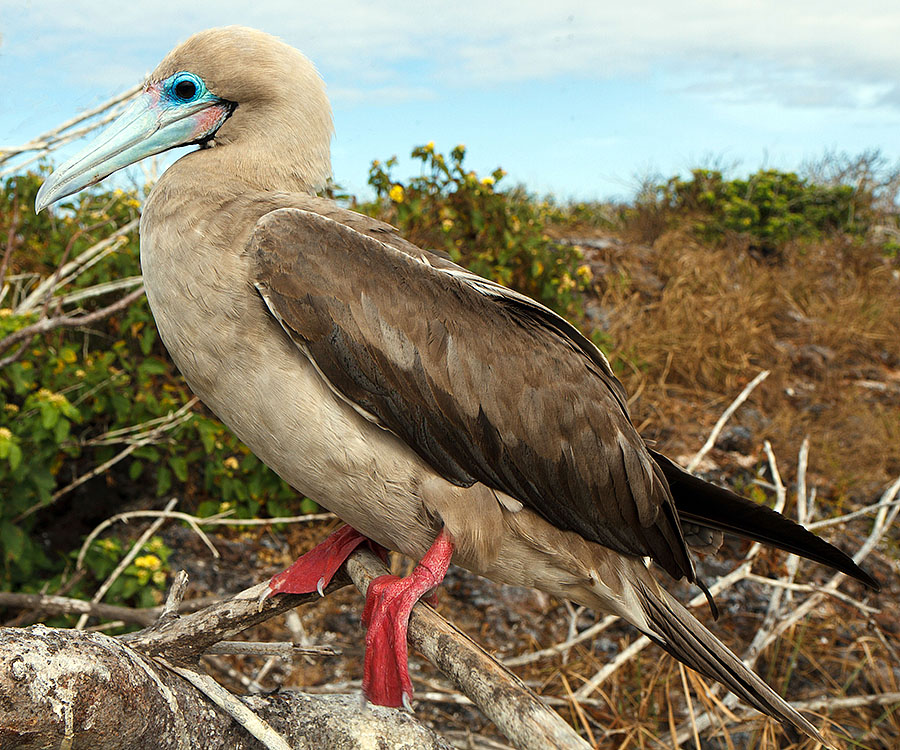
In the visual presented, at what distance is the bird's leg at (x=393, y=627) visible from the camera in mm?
2258

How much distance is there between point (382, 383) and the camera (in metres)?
2.26

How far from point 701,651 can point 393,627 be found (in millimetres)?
999

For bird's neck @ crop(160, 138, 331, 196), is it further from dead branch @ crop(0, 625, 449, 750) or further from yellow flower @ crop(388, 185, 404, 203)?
yellow flower @ crop(388, 185, 404, 203)

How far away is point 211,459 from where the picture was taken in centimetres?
475

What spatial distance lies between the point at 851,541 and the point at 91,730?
185 inches

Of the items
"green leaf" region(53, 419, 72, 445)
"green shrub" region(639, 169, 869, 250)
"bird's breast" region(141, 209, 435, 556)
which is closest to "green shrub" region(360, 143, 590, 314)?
"green leaf" region(53, 419, 72, 445)

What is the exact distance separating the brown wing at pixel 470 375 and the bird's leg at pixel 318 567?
55 centimetres

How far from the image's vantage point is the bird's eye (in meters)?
2.58

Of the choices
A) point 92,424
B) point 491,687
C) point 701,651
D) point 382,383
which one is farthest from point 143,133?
point 92,424

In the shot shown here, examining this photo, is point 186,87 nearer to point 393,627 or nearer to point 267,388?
point 267,388

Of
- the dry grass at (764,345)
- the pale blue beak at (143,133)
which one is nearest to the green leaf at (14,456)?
the pale blue beak at (143,133)

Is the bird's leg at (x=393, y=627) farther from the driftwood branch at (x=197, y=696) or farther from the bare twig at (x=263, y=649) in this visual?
the bare twig at (x=263, y=649)

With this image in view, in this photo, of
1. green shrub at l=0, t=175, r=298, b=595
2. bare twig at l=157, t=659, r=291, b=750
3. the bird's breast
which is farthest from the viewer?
green shrub at l=0, t=175, r=298, b=595

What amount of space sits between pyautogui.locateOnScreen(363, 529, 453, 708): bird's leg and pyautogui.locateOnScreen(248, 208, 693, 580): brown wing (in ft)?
0.78
